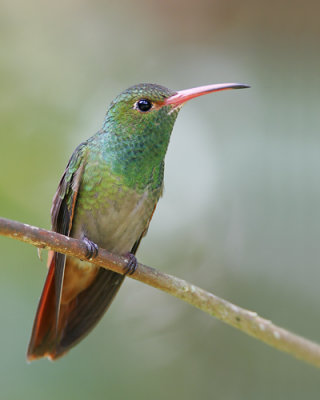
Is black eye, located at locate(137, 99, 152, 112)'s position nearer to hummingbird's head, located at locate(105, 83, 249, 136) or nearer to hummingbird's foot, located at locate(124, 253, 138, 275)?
hummingbird's head, located at locate(105, 83, 249, 136)

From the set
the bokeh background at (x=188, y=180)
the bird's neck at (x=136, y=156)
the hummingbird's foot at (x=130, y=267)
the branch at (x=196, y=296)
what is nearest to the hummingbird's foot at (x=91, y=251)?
the branch at (x=196, y=296)

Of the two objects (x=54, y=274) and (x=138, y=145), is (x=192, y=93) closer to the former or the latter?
(x=138, y=145)

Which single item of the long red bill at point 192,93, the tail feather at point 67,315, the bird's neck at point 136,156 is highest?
the long red bill at point 192,93

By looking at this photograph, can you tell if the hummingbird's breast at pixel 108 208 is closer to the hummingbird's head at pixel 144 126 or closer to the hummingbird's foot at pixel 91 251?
the hummingbird's head at pixel 144 126

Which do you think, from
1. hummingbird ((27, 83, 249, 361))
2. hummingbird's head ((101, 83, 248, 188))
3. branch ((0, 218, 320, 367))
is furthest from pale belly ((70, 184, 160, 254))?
branch ((0, 218, 320, 367))

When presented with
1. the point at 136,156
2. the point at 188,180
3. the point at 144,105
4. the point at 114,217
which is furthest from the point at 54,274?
the point at 188,180

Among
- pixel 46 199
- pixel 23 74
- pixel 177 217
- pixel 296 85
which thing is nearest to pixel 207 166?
pixel 177 217
